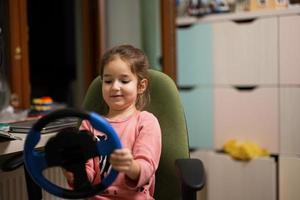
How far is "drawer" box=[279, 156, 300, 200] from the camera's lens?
2.10m

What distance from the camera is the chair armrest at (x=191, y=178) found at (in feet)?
2.98

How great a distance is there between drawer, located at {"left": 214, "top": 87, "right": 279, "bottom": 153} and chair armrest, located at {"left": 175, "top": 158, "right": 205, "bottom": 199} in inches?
49.9

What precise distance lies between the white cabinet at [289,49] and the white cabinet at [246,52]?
0.11 feet

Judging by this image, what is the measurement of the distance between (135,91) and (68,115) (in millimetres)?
325

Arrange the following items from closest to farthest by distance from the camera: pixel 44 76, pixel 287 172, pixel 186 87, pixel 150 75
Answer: pixel 150 75
pixel 287 172
pixel 44 76
pixel 186 87

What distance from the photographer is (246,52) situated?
7.28 feet

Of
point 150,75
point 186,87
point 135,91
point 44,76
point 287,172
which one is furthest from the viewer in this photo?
point 186,87

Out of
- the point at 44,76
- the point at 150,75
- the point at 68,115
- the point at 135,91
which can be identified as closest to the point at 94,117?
the point at 68,115

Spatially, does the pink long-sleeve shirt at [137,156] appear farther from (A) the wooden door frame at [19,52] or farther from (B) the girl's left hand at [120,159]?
(A) the wooden door frame at [19,52]

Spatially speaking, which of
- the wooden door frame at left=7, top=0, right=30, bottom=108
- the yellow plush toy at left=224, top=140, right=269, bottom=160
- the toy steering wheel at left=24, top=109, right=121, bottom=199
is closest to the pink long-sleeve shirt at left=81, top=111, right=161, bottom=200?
the toy steering wheel at left=24, top=109, right=121, bottom=199

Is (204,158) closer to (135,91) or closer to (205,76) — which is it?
(205,76)

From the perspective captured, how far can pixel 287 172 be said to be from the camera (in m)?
2.11

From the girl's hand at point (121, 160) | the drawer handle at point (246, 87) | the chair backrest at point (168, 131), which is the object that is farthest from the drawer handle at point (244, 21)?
the girl's hand at point (121, 160)

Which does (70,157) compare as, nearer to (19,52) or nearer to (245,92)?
(19,52)
